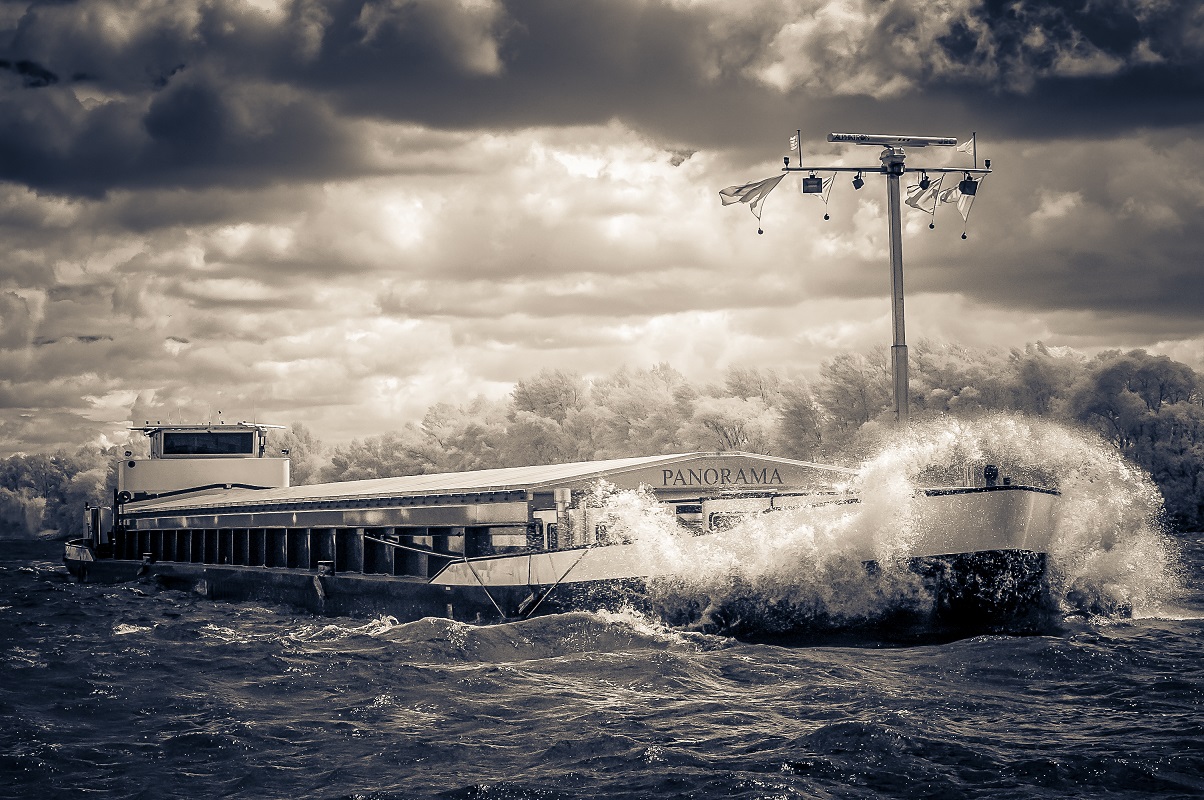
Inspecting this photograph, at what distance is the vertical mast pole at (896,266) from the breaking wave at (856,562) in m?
2.42

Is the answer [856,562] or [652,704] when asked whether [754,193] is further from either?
[652,704]

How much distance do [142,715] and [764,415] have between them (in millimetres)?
62959

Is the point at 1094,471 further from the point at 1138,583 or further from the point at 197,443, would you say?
the point at 197,443

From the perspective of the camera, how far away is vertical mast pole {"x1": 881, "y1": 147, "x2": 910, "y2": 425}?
2431 cm

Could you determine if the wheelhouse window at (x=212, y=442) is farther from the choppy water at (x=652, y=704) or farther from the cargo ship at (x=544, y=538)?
the choppy water at (x=652, y=704)

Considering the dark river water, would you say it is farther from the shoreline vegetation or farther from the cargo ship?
the shoreline vegetation

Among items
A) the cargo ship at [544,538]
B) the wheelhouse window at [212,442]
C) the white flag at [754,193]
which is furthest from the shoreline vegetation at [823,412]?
the white flag at [754,193]

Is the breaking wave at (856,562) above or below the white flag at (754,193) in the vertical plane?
below

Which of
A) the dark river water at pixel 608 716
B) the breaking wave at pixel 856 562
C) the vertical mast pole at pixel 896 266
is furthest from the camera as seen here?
the vertical mast pole at pixel 896 266

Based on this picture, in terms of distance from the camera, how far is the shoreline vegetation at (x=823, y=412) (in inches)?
2378

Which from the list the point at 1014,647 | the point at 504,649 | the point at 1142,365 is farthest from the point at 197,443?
the point at 1142,365

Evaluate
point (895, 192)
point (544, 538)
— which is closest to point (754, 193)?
point (895, 192)

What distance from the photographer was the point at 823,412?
2753 inches

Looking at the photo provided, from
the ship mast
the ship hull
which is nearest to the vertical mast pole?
the ship mast
